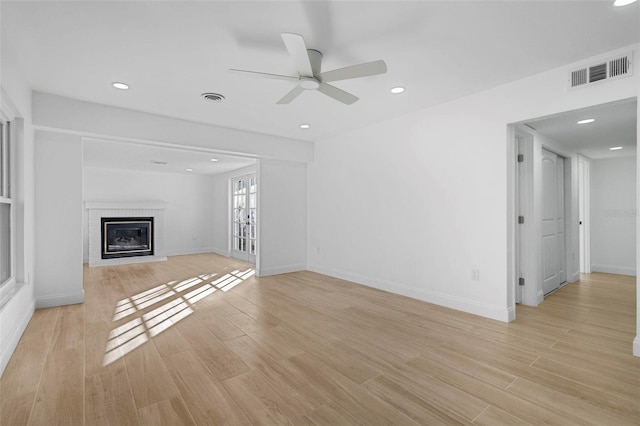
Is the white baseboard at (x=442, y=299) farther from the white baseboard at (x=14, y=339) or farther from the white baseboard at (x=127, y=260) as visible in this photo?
the white baseboard at (x=127, y=260)

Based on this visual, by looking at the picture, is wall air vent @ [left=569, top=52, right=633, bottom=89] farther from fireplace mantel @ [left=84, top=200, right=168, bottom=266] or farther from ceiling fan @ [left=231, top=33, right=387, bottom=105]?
fireplace mantel @ [left=84, top=200, right=168, bottom=266]

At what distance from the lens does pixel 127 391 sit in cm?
195

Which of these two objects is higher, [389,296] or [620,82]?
[620,82]

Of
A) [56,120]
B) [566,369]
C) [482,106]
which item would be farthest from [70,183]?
[566,369]

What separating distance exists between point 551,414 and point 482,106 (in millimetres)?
2830

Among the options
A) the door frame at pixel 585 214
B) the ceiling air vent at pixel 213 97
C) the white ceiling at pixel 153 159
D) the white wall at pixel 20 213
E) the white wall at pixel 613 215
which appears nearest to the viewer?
the white wall at pixel 20 213

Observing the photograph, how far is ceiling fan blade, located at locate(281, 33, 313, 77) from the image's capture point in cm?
195

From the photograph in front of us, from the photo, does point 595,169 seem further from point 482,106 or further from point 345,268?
point 345,268

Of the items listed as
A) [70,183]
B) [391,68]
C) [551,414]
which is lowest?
[551,414]

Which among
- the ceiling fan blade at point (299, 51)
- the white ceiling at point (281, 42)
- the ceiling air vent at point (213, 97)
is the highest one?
the white ceiling at point (281, 42)

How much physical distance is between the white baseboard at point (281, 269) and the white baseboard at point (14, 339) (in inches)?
115

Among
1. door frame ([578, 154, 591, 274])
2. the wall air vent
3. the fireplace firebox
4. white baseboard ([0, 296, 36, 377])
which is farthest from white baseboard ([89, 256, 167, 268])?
door frame ([578, 154, 591, 274])

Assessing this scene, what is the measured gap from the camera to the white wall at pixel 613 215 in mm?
5570

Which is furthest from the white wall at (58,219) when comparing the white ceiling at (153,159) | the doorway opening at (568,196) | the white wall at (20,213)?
the doorway opening at (568,196)
